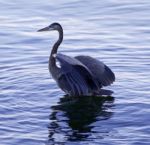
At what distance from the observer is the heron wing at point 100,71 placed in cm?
1611

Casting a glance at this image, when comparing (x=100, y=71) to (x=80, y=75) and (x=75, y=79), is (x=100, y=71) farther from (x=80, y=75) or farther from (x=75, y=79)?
(x=75, y=79)

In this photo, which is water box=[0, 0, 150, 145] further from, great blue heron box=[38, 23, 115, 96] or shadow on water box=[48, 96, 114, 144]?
great blue heron box=[38, 23, 115, 96]

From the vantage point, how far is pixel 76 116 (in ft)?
49.1

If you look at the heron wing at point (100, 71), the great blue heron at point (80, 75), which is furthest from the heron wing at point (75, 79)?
the heron wing at point (100, 71)

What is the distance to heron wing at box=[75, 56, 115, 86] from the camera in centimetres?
1611

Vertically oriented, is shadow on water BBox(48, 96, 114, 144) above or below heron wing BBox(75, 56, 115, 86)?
below

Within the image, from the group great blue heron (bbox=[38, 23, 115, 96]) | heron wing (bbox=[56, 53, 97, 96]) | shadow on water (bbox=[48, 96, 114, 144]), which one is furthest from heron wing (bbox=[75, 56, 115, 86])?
shadow on water (bbox=[48, 96, 114, 144])

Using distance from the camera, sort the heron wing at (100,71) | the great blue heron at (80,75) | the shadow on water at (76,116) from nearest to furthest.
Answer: the shadow on water at (76,116)
the great blue heron at (80,75)
the heron wing at (100,71)

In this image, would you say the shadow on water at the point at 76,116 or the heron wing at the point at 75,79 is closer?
the shadow on water at the point at 76,116

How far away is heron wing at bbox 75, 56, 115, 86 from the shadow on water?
0.36 meters

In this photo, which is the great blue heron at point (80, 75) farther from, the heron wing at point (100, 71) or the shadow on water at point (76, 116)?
the shadow on water at point (76, 116)

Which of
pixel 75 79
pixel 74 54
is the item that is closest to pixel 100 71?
pixel 75 79

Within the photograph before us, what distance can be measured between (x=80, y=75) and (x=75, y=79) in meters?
0.15

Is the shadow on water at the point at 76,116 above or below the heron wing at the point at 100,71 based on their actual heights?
below
